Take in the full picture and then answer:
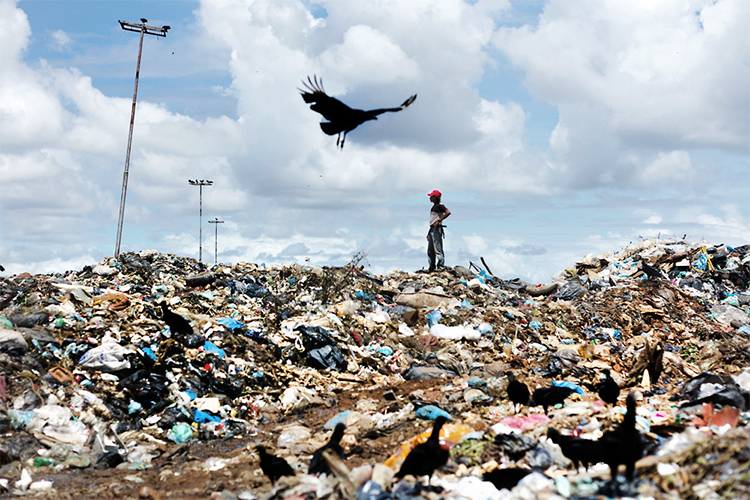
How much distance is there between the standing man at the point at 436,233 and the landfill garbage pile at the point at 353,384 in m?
0.66

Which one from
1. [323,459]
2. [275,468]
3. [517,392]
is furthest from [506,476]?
[517,392]

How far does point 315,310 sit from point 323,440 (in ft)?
14.0

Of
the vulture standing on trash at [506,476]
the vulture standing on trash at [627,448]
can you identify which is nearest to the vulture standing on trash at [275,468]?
the vulture standing on trash at [506,476]

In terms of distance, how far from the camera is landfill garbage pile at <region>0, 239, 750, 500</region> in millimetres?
3852

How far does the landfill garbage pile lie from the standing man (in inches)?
26.0

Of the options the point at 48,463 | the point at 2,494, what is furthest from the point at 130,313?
the point at 2,494

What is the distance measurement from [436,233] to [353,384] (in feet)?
18.9

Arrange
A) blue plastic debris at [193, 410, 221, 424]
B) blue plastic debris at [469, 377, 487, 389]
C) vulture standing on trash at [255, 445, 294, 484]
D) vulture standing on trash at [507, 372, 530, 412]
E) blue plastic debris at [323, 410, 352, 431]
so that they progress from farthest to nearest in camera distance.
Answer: blue plastic debris at [469, 377, 487, 389], blue plastic debris at [193, 410, 221, 424], blue plastic debris at [323, 410, 352, 431], vulture standing on trash at [507, 372, 530, 412], vulture standing on trash at [255, 445, 294, 484]

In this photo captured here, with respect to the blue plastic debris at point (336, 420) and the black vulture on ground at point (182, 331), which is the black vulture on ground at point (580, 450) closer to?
the blue plastic debris at point (336, 420)

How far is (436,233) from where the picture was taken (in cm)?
1279

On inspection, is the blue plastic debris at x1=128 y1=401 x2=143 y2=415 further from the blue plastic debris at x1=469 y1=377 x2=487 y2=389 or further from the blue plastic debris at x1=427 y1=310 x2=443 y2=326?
the blue plastic debris at x1=427 y1=310 x2=443 y2=326

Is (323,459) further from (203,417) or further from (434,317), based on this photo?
(434,317)

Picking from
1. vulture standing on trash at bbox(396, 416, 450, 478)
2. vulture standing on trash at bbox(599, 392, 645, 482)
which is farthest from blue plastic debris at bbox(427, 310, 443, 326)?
vulture standing on trash at bbox(599, 392, 645, 482)

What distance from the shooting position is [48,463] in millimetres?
5074
